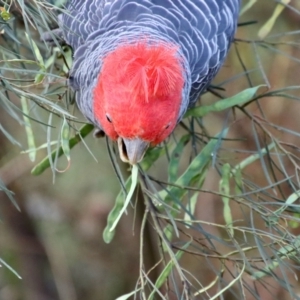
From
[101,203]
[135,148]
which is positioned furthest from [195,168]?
[101,203]

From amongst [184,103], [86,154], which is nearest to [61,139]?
[184,103]

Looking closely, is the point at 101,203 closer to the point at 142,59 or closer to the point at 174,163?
the point at 174,163

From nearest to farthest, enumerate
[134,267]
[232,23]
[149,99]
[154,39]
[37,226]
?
[149,99]
[154,39]
[232,23]
[37,226]
[134,267]

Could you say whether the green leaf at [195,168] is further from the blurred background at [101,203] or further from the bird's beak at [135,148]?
the blurred background at [101,203]

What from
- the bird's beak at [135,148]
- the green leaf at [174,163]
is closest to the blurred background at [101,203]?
the green leaf at [174,163]

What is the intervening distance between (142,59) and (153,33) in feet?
0.47

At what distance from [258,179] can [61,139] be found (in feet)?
4.99

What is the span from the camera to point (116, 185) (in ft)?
8.71

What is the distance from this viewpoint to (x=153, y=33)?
4.23 ft

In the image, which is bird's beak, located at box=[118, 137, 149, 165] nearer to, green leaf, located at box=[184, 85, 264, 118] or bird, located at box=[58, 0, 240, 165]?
bird, located at box=[58, 0, 240, 165]

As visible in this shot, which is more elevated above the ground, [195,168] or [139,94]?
[139,94]

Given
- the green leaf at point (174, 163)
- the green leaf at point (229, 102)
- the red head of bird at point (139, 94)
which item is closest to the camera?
the red head of bird at point (139, 94)

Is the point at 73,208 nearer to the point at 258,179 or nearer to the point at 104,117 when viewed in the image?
the point at 258,179

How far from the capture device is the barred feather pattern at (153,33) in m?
1.28
